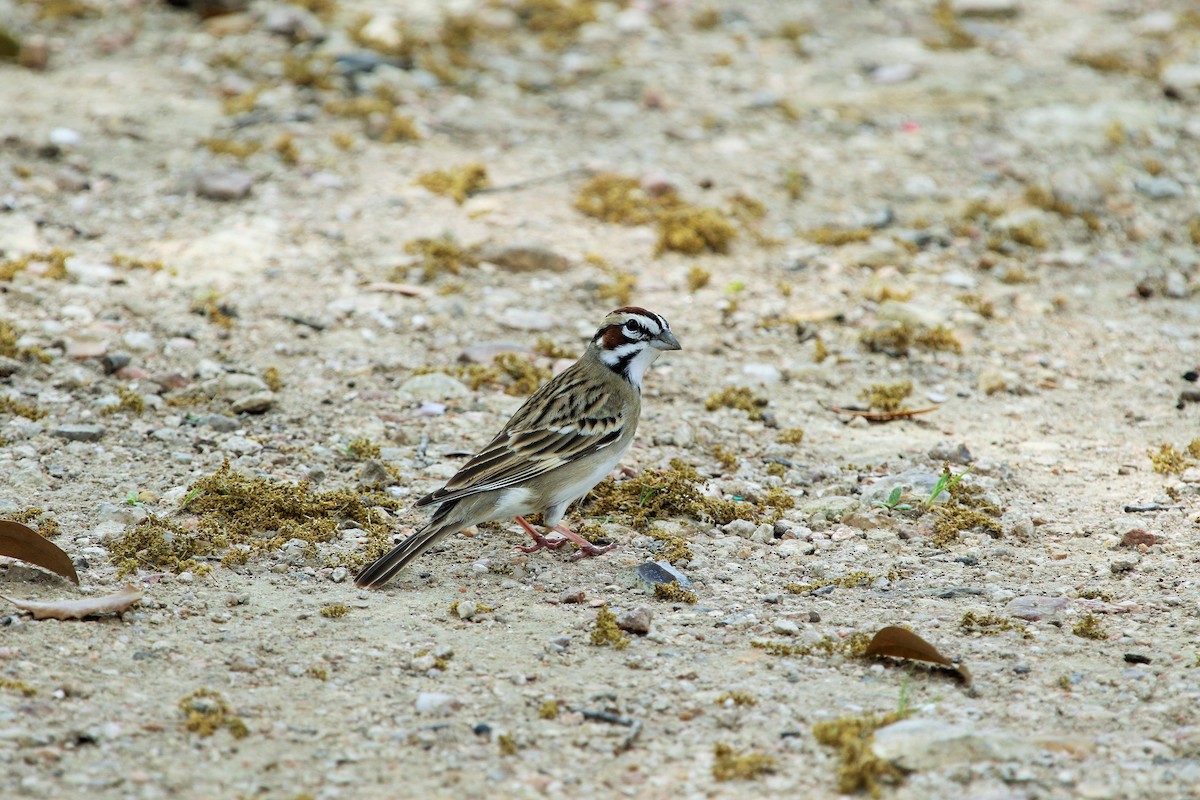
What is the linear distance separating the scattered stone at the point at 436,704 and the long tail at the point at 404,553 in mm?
1058

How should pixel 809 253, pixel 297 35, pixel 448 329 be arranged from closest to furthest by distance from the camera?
pixel 448 329 → pixel 809 253 → pixel 297 35

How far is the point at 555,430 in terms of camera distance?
6762 millimetres

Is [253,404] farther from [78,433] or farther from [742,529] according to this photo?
[742,529]

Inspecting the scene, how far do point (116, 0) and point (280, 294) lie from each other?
202 inches

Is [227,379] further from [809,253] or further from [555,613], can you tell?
[809,253]

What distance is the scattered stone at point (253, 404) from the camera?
7547 millimetres

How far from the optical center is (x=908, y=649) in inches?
207

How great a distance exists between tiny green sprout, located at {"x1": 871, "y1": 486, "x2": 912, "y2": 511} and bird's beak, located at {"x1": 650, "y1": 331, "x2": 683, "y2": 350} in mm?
1397

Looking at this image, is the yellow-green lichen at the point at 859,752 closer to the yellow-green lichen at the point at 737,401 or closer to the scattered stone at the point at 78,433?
the yellow-green lichen at the point at 737,401

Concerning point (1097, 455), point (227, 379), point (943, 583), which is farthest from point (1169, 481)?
point (227, 379)

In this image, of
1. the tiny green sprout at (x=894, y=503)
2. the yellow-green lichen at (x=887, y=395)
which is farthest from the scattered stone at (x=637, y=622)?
the yellow-green lichen at (x=887, y=395)

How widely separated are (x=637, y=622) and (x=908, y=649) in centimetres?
112

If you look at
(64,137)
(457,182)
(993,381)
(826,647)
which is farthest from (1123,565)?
(64,137)

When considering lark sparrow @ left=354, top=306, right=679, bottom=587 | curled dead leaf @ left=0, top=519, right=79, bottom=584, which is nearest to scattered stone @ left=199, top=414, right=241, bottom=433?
lark sparrow @ left=354, top=306, right=679, bottom=587
